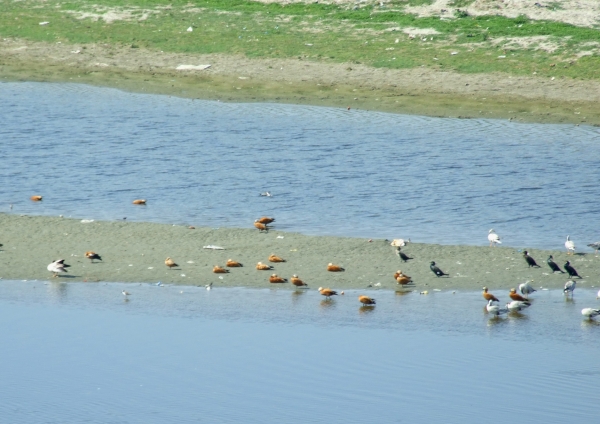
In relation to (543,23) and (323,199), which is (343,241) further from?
(543,23)

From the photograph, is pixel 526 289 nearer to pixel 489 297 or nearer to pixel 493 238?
pixel 489 297

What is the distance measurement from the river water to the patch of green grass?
2.92 m

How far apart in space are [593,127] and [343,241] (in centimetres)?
1031

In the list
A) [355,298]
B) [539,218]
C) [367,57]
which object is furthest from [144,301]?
[367,57]

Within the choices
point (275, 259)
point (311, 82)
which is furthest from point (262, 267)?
point (311, 82)

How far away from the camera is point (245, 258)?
52.1ft

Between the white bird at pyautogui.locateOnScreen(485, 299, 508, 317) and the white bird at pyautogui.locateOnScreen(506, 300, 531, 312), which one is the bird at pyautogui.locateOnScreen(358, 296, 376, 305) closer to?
the white bird at pyautogui.locateOnScreen(485, 299, 508, 317)

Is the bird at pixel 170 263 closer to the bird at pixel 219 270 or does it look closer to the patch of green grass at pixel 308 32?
the bird at pixel 219 270

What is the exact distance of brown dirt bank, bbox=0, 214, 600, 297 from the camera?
49.4 ft

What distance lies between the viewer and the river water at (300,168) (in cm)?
1802

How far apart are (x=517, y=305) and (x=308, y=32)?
17989 millimetres

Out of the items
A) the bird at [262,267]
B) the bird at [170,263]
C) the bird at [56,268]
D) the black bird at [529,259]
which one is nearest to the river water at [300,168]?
the black bird at [529,259]

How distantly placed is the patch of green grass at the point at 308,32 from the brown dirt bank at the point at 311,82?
41 centimetres

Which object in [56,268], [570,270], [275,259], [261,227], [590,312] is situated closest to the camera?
[590,312]
